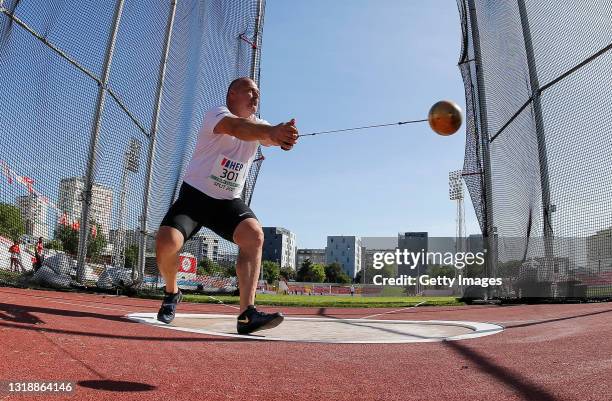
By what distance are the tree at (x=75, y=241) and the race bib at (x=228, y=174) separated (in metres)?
5.09

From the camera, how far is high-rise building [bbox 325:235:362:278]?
129 metres

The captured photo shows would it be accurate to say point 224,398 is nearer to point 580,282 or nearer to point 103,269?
point 103,269

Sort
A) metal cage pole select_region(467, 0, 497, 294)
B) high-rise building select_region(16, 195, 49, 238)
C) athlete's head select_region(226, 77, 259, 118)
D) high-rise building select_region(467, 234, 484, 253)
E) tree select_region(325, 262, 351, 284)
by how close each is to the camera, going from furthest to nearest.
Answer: tree select_region(325, 262, 351, 284)
high-rise building select_region(467, 234, 484, 253)
metal cage pole select_region(467, 0, 497, 294)
high-rise building select_region(16, 195, 49, 238)
athlete's head select_region(226, 77, 259, 118)

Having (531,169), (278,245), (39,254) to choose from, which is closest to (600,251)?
(531,169)

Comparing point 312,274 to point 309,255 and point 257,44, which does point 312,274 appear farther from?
point 257,44

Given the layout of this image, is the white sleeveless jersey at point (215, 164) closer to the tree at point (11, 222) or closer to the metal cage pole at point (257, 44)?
the tree at point (11, 222)

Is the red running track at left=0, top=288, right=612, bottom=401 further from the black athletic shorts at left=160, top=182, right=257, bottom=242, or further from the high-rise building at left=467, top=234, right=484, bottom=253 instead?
the high-rise building at left=467, top=234, right=484, bottom=253

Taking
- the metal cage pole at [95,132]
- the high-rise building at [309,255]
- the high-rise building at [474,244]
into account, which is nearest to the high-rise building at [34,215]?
the metal cage pole at [95,132]

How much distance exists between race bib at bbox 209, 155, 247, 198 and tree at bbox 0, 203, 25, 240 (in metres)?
4.62

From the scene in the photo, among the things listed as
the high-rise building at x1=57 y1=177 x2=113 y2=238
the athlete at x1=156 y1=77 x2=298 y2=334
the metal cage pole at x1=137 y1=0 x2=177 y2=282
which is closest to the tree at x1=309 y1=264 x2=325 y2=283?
the metal cage pole at x1=137 y1=0 x2=177 y2=282

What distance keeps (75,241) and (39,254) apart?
56 centimetres

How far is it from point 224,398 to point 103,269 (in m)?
7.87

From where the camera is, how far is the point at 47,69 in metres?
6.37

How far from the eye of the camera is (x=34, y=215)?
272 inches
